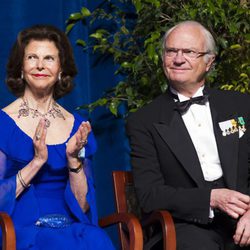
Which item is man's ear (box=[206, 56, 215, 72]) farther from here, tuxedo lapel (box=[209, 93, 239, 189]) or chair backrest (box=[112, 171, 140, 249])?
chair backrest (box=[112, 171, 140, 249])

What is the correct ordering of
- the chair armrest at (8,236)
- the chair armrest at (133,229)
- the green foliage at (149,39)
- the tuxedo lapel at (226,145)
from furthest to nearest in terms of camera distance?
the green foliage at (149,39) → the tuxedo lapel at (226,145) → the chair armrest at (133,229) → the chair armrest at (8,236)

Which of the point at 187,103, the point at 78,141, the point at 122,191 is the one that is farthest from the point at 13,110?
the point at 187,103

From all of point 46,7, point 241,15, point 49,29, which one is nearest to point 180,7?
point 241,15

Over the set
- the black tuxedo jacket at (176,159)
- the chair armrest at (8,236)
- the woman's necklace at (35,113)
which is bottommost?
the chair armrest at (8,236)

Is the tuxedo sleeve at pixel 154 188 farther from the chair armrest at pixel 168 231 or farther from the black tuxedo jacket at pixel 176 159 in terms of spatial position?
the chair armrest at pixel 168 231

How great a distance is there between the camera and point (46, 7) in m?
4.00

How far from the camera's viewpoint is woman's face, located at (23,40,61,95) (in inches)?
131

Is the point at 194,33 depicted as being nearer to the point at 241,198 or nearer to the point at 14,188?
the point at 241,198

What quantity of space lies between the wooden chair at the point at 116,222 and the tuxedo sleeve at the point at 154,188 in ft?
0.45

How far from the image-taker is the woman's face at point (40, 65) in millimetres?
3316

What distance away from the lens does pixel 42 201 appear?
10.7 ft

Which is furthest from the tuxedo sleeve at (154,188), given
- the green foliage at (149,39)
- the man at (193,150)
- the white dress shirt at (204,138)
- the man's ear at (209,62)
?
the green foliage at (149,39)

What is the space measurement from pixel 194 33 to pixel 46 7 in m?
0.91

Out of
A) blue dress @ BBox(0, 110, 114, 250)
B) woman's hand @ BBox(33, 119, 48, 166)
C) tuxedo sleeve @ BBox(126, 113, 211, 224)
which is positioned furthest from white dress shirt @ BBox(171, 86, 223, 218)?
woman's hand @ BBox(33, 119, 48, 166)
